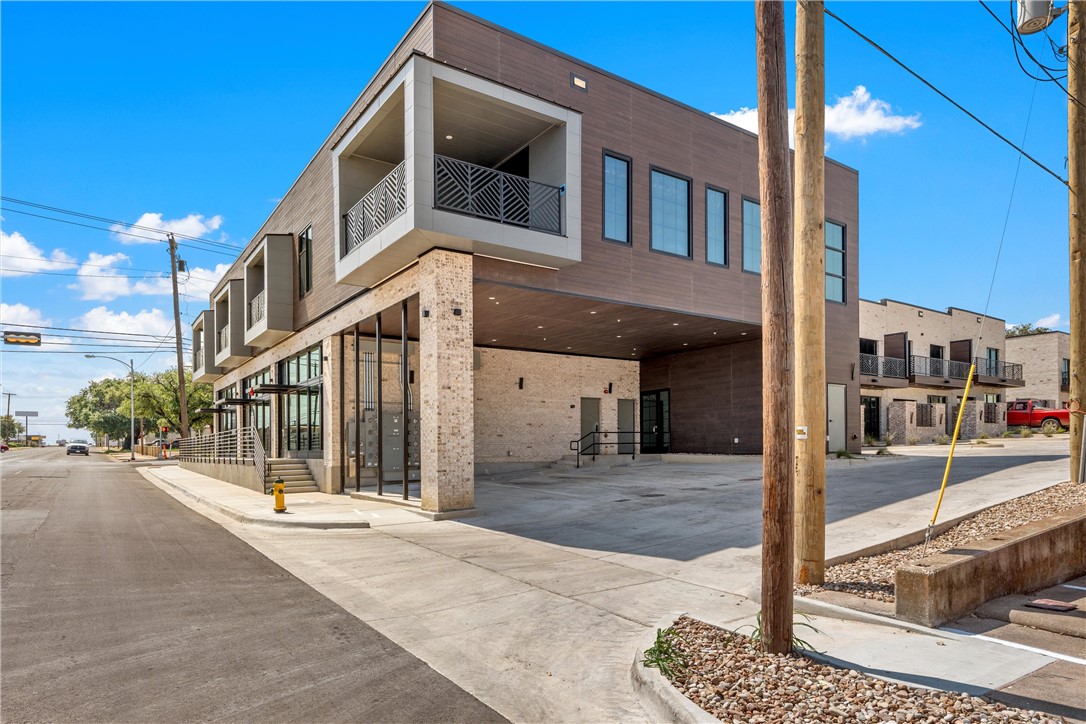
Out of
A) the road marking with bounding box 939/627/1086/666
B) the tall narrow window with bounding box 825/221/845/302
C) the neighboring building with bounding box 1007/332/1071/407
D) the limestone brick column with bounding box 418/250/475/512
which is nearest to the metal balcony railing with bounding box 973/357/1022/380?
the neighboring building with bounding box 1007/332/1071/407

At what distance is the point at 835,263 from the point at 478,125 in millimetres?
14894

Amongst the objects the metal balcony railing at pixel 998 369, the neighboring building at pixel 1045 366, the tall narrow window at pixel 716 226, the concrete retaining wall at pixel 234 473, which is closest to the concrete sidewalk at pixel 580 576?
the concrete retaining wall at pixel 234 473

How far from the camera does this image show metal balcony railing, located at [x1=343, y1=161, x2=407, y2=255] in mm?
13945

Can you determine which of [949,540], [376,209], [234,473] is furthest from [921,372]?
[234,473]

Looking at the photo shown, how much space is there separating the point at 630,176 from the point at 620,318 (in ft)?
13.8

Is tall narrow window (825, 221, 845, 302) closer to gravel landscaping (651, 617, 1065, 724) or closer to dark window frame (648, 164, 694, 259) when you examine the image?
dark window frame (648, 164, 694, 259)

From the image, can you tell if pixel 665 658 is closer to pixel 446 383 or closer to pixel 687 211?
pixel 446 383

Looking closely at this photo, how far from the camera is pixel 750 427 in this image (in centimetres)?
2378

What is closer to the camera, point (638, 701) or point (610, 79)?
point (638, 701)

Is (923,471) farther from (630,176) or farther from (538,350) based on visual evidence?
(538,350)

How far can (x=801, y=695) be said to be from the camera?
427cm

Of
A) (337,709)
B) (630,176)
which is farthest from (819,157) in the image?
(630,176)

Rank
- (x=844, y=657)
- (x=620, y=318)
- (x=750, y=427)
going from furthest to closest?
(x=750, y=427) < (x=620, y=318) < (x=844, y=657)

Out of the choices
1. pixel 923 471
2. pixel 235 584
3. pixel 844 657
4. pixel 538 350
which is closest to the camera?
pixel 844 657
